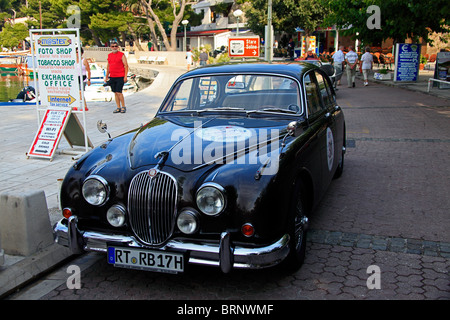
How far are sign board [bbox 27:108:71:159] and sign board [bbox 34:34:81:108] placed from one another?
0.53ft

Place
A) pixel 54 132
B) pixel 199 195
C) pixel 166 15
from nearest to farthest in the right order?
pixel 199 195
pixel 54 132
pixel 166 15

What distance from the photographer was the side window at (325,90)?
5767 millimetres

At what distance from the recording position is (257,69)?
5.08 meters

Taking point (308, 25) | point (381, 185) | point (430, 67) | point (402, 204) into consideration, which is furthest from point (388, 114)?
point (308, 25)

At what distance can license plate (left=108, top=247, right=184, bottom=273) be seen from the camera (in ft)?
11.0

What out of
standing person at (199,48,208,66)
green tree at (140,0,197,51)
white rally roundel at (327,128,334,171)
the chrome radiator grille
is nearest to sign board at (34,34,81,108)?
white rally roundel at (327,128,334,171)

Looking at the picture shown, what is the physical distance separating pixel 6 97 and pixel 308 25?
26062 millimetres

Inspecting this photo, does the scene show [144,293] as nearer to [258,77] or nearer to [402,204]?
[258,77]

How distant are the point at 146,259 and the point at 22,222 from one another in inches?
57.6

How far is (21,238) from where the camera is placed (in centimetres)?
412

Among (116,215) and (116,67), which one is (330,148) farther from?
(116,67)

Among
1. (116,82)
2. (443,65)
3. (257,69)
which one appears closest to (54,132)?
(257,69)

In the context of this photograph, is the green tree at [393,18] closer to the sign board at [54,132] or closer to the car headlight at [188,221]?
the sign board at [54,132]

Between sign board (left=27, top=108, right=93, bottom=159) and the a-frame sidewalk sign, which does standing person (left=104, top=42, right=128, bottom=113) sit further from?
sign board (left=27, top=108, right=93, bottom=159)
